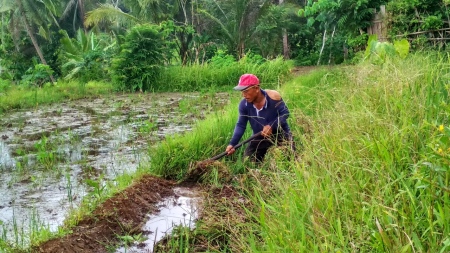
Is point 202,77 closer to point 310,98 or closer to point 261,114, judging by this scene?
point 310,98

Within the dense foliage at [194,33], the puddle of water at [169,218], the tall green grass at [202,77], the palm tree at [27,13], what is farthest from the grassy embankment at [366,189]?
the palm tree at [27,13]

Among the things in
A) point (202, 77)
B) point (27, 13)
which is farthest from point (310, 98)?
point (27, 13)

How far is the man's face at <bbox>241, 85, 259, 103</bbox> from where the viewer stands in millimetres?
4246

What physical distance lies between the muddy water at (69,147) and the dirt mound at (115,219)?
243 millimetres

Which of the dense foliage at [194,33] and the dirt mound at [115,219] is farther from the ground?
the dense foliage at [194,33]

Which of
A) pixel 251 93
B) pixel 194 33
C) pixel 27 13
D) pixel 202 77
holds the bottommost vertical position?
pixel 202 77

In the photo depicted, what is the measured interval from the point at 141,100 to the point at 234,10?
6.11 meters

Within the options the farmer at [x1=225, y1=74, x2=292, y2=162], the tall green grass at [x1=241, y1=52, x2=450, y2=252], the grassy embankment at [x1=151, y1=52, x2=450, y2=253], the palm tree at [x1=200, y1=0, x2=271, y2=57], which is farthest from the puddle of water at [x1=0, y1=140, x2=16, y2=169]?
the palm tree at [x1=200, y1=0, x2=271, y2=57]

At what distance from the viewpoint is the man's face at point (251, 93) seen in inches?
167

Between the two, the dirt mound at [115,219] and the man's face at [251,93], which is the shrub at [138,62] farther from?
the man's face at [251,93]

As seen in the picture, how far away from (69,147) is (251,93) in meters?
3.37

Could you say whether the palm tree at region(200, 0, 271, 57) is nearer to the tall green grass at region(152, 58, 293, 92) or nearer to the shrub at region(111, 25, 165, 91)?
the tall green grass at region(152, 58, 293, 92)

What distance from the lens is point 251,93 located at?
4285 mm

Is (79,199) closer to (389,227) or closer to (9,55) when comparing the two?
(389,227)
